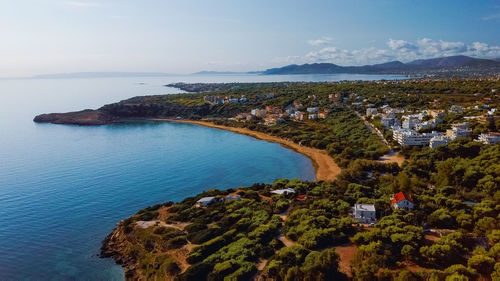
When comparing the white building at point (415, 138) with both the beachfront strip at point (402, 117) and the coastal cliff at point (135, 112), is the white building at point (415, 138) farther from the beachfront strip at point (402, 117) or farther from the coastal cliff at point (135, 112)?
the coastal cliff at point (135, 112)

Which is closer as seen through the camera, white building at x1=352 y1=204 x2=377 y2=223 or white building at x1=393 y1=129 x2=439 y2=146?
white building at x1=352 y1=204 x2=377 y2=223

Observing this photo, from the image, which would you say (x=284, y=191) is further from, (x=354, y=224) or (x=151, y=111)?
(x=151, y=111)

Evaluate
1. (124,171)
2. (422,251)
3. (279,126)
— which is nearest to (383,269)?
(422,251)

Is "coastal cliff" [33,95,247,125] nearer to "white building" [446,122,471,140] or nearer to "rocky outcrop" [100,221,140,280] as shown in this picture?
"white building" [446,122,471,140]

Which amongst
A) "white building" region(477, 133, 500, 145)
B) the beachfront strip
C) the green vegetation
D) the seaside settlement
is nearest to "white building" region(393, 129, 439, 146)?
the beachfront strip

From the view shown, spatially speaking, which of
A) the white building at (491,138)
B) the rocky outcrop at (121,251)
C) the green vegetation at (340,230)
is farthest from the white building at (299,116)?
the rocky outcrop at (121,251)

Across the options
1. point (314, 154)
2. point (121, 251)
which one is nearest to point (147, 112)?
point (314, 154)

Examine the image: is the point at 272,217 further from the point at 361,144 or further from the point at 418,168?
the point at 361,144

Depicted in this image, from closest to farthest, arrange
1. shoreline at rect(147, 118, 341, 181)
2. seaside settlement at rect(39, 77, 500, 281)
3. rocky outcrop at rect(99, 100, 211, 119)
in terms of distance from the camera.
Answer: seaside settlement at rect(39, 77, 500, 281) → shoreline at rect(147, 118, 341, 181) → rocky outcrop at rect(99, 100, 211, 119)
